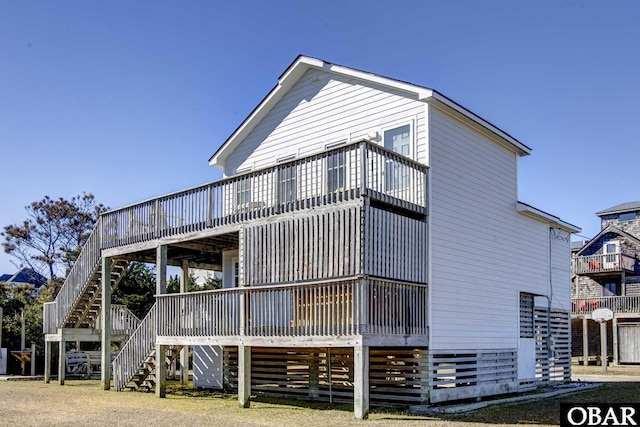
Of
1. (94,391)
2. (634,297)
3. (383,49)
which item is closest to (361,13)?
(383,49)

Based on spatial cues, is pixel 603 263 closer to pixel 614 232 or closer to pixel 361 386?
pixel 614 232

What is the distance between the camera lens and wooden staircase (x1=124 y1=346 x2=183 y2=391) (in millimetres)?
20047

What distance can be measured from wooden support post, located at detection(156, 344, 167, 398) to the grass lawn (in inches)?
12.1

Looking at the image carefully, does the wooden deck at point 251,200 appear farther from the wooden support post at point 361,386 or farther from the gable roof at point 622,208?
the gable roof at point 622,208

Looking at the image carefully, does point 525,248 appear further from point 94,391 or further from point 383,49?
point 94,391

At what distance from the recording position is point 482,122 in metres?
18.7

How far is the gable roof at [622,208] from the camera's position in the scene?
4741cm

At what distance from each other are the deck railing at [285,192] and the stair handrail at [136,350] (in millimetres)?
2534

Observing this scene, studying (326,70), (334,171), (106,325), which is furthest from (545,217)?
(106,325)

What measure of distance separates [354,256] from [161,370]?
771 cm

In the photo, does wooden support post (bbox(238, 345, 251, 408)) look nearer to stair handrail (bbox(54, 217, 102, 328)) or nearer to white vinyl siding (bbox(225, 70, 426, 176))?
white vinyl siding (bbox(225, 70, 426, 176))

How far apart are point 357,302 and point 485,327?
590 centimetres

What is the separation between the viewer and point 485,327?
18641 mm

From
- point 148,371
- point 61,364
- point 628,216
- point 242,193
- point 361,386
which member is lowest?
point 61,364
